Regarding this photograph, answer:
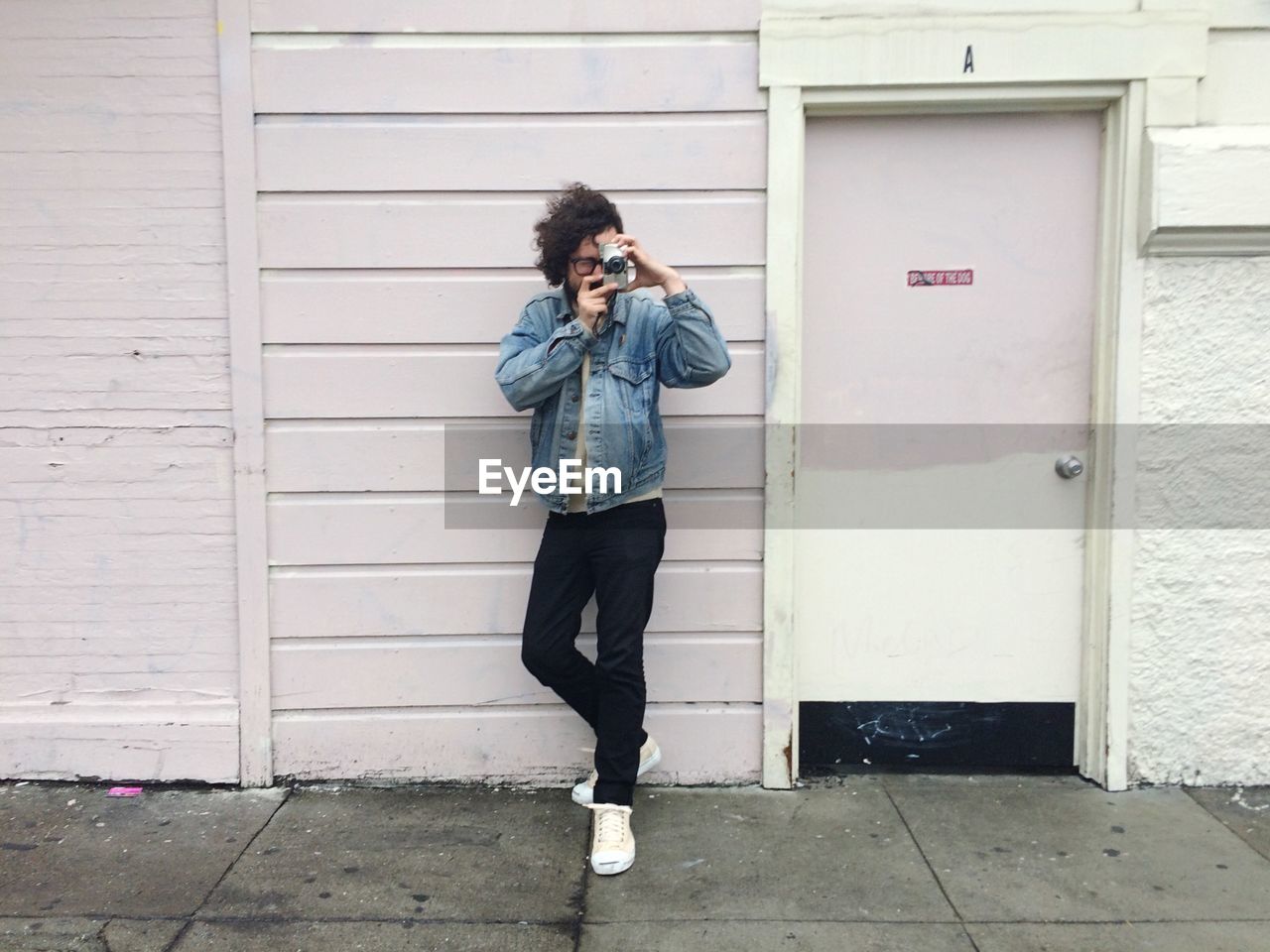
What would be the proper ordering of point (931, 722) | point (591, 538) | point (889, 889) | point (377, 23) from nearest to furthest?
point (889, 889) < point (591, 538) < point (377, 23) < point (931, 722)

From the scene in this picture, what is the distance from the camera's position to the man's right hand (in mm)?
3061

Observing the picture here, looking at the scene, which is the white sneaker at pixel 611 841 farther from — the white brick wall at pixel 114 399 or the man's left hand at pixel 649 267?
the man's left hand at pixel 649 267

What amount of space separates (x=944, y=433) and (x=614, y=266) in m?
1.49

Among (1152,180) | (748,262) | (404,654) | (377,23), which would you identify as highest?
(377,23)

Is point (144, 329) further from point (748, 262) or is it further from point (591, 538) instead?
point (748, 262)

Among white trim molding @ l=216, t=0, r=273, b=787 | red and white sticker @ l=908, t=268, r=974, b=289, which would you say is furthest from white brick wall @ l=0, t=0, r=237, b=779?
red and white sticker @ l=908, t=268, r=974, b=289

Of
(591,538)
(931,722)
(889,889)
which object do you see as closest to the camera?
(889,889)

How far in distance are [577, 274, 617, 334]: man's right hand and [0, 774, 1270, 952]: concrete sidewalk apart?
5.56 feet

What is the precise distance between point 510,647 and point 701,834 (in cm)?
94

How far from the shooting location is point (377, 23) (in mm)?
3543

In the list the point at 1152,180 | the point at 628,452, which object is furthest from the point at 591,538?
the point at 1152,180

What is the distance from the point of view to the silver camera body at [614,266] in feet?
9.84

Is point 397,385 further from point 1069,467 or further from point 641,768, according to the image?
point 1069,467

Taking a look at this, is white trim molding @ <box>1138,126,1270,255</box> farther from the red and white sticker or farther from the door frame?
the red and white sticker
